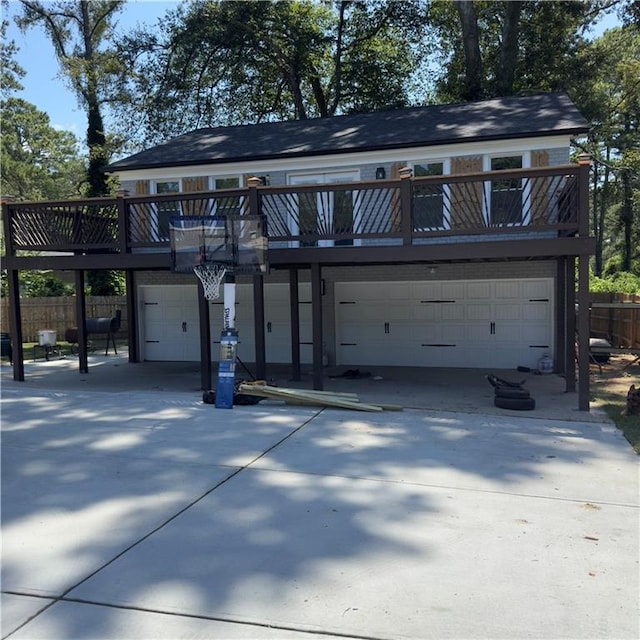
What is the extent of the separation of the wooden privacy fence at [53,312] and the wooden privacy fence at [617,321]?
16150 mm

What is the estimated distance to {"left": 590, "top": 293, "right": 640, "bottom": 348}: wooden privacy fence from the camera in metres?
16.0

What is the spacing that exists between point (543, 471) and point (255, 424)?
3838mm

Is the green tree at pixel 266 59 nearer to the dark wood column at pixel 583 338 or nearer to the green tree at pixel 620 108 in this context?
the green tree at pixel 620 108

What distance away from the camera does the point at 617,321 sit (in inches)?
733

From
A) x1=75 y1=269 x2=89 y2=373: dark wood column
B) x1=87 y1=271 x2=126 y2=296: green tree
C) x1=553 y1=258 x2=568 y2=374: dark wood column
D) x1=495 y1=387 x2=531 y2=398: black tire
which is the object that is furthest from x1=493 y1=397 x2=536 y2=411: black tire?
x1=87 y1=271 x2=126 y2=296: green tree

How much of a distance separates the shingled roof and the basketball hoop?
464 centimetres

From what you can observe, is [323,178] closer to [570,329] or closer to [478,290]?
[478,290]

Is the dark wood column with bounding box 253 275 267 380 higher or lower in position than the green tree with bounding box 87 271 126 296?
lower

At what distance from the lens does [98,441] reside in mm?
6953

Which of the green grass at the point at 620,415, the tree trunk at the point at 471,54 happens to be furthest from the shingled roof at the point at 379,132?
the tree trunk at the point at 471,54

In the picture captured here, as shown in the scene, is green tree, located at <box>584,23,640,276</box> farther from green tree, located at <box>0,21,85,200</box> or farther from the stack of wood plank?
green tree, located at <box>0,21,85,200</box>

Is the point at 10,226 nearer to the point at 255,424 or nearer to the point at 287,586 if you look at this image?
the point at 255,424

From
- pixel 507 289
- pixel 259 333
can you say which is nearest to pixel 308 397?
pixel 259 333

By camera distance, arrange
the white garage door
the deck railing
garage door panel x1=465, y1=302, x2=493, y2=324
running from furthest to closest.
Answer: garage door panel x1=465, y1=302, x2=493, y2=324, the white garage door, the deck railing
